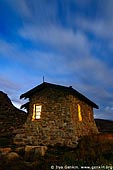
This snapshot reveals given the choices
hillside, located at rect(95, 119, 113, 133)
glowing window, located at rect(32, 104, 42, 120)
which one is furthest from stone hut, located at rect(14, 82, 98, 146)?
hillside, located at rect(95, 119, 113, 133)

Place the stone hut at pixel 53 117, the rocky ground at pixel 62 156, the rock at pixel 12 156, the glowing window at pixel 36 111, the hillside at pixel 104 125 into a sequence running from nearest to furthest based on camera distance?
the rocky ground at pixel 62 156
the rock at pixel 12 156
the stone hut at pixel 53 117
the glowing window at pixel 36 111
the hillside at pixel 104 125

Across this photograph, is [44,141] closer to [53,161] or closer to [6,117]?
[53,161]

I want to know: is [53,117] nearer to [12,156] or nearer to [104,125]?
[12,156]

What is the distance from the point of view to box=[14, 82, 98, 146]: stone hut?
21.1 m

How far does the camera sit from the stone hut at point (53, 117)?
21.1 m

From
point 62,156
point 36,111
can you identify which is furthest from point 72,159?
point 36,111

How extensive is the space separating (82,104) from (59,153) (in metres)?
7.60

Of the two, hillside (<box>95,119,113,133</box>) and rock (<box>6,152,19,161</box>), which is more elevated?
hillside (<box>95,119,113,133</box>)

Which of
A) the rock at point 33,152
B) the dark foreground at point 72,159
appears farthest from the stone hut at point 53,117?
the rock at point 33,152

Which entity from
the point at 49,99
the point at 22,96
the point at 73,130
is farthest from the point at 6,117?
the point at 73,130

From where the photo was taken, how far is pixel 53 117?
22.0 m

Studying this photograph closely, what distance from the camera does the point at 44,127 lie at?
2184cm

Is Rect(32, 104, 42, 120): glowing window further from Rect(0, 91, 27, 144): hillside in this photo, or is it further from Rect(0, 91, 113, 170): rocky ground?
Rect(0, 91, 27, 144): hillside

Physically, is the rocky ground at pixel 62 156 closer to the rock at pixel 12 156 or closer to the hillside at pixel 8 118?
the rock at pixel 12 156
